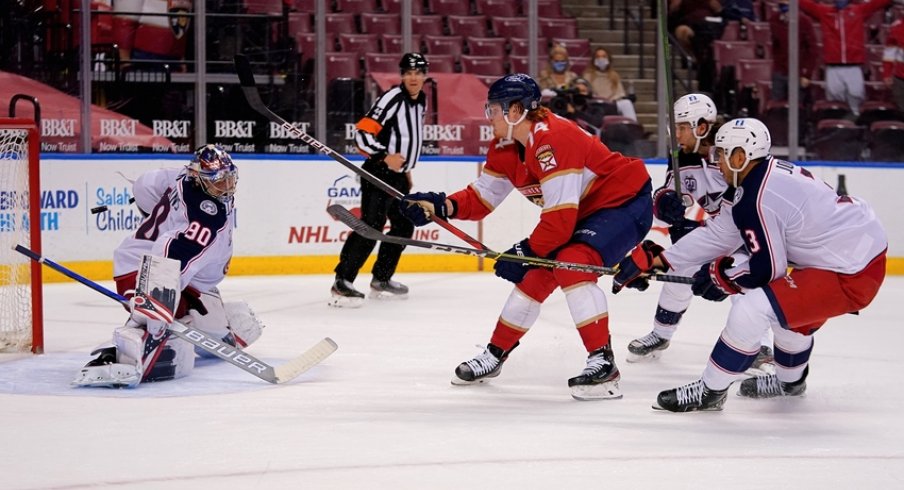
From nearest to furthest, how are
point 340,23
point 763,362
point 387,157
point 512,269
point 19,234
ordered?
point 512,269 → point 763,362 → point 19,234 → point 387,157 → point 340,23

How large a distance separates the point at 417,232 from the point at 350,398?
4.11 meters

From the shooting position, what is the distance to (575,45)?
8.77 metres

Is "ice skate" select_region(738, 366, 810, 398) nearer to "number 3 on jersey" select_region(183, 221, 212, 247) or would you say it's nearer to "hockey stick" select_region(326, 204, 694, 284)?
"hockey stick" select_region(326, 204, 694, 284)

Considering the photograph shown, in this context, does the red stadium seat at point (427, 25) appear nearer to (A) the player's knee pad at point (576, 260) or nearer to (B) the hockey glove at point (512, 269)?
(B) the hockey glove at point (512, 269)

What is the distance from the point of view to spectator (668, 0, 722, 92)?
8961 mm

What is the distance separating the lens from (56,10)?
770 centimetres

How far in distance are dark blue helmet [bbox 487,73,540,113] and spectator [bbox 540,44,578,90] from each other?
15.2ft

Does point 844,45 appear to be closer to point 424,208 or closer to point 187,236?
point 424,208

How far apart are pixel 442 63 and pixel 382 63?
1.40ft

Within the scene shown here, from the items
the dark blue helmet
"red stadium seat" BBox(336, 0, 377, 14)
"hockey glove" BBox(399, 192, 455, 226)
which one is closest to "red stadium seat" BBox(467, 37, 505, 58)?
"red stadium seat" BBox(336, 0, 377, 14)

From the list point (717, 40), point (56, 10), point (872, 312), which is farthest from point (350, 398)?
point (717, 40)

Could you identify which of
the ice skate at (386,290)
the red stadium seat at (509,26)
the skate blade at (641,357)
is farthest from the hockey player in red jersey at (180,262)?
the red stadium seat at (509,26)

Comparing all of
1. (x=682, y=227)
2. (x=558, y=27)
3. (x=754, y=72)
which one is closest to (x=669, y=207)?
(x=682, y=227)

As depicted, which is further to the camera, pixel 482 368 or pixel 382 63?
pixel 382 63
